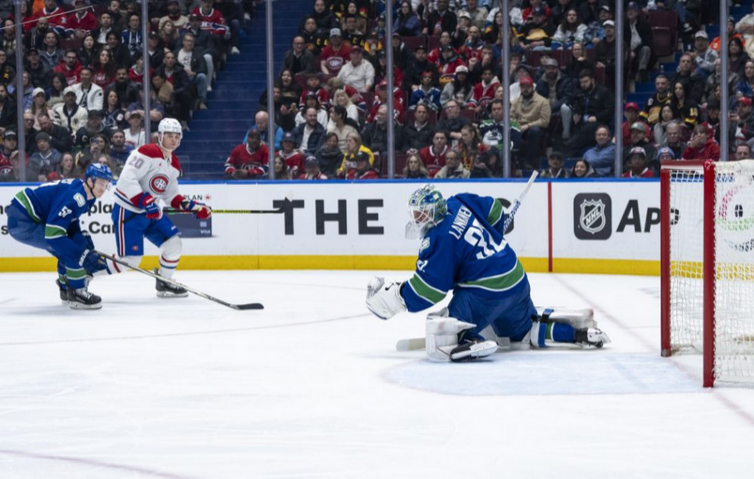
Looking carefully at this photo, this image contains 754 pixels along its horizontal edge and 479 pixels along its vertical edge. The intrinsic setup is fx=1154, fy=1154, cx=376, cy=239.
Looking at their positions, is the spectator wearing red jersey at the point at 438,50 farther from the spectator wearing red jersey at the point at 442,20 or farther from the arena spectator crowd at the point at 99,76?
the arena spectator crowd at the point at 99,76

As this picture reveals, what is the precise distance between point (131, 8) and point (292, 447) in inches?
272

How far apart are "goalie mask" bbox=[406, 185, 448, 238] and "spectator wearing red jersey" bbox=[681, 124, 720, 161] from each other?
13.5ft

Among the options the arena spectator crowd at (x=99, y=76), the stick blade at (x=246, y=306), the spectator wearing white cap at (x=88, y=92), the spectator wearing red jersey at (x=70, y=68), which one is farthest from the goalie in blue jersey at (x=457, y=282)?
the spectator wearing red jersey at (x=70, y=68)

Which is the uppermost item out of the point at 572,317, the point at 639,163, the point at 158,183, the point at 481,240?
the point at 639,163

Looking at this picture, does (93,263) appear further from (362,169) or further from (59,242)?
(362,169)

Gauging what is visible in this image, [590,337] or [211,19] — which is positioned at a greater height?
[211,19]

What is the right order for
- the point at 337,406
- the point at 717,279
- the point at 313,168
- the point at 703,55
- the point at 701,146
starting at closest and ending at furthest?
the point at 337,406
the point at 717,279
the point at 701,146
the point at 703,55
the point at 313,168

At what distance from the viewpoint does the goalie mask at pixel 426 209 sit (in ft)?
15.6

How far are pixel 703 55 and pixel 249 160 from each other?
3673mm

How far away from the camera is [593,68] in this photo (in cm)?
883

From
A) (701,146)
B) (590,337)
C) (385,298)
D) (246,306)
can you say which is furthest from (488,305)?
(701,146)

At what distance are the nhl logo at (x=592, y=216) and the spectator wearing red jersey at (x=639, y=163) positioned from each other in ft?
1.13

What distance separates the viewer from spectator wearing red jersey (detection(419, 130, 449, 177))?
916 cm

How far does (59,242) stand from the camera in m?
6.77
